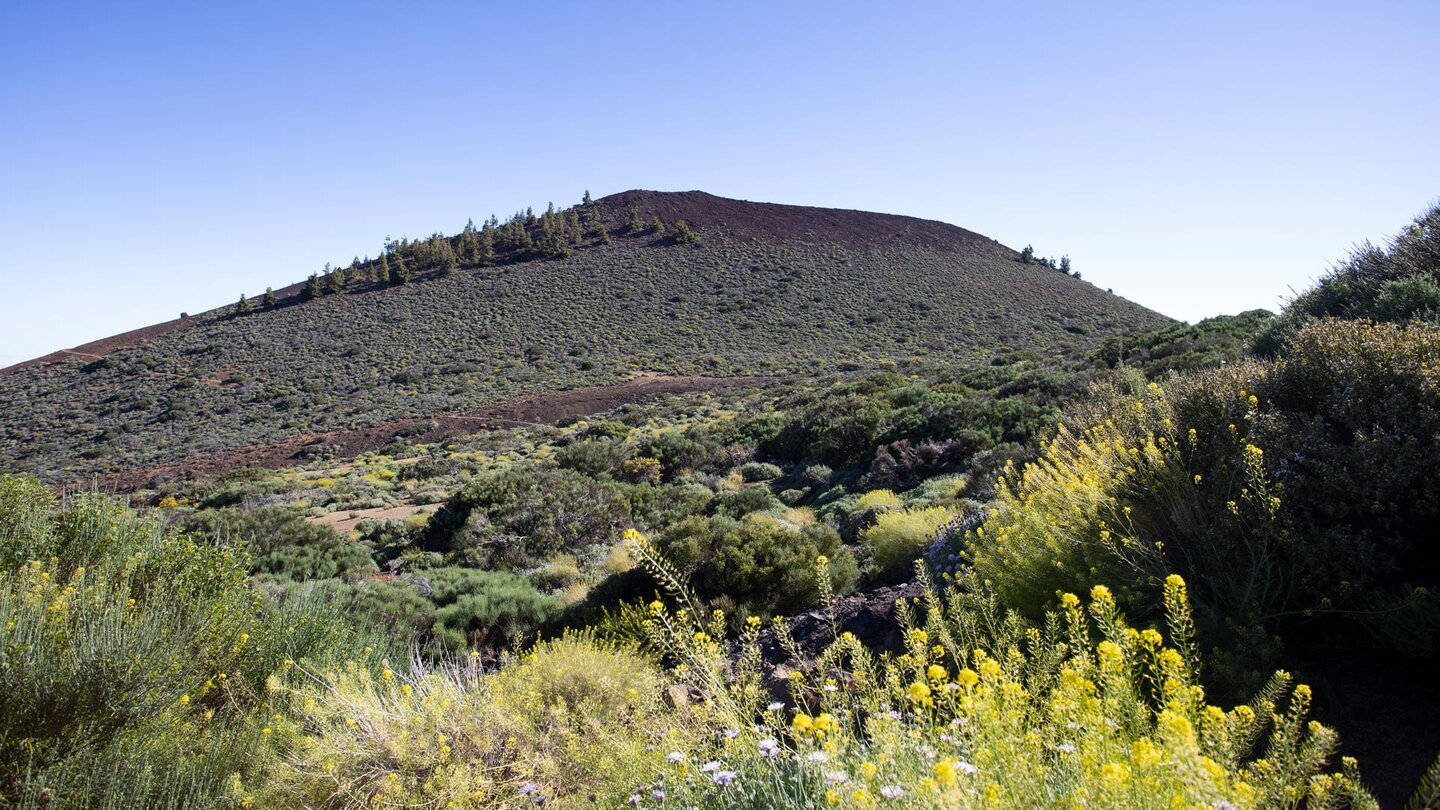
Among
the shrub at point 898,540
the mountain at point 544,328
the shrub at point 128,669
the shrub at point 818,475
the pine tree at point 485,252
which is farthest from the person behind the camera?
the pine tree at point 485,252

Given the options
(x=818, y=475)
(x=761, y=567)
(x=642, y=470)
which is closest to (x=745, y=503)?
(x=818, y=475)

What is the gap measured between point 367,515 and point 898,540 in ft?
39.2

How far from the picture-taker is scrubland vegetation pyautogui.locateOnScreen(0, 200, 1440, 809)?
231 cm

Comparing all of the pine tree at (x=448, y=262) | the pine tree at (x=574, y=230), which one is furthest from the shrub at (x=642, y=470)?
the pine tree at (x=574, y=230)

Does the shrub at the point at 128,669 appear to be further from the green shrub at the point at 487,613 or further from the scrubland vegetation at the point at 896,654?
the green shrub at the point at 487,613

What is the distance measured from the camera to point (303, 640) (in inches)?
208

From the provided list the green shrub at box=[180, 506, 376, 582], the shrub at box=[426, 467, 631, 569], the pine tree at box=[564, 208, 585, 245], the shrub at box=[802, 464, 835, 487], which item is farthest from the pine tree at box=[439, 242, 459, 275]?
the shrub at box=[802, 464, 835, 487]

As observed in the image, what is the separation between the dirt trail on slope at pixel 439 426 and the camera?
25.6m

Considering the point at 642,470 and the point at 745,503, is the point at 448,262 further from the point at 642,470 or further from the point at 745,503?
the point at 745,503

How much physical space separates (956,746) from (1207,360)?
483 inches

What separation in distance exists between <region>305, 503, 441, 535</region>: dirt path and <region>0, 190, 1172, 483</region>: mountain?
12800mm

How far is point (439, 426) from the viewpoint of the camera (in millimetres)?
29828

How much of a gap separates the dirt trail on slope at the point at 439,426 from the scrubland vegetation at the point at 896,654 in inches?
855

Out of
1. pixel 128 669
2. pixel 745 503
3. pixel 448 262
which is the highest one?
pixel 448 262
